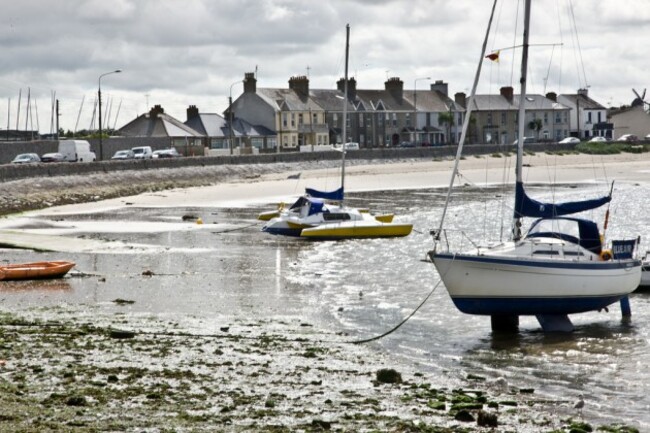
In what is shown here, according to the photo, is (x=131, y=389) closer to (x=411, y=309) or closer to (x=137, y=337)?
(x=137, y=337)

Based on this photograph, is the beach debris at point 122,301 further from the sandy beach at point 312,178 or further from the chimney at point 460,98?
the chimney at point 460,98

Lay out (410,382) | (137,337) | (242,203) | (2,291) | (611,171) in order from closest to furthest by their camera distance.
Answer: (410,382), (137,337), (2,291), (242,203), (611,171)

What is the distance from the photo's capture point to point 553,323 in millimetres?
24094

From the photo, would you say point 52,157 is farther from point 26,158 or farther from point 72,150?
point 26,158

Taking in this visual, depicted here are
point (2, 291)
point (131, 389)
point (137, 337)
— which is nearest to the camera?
point (131, 389)

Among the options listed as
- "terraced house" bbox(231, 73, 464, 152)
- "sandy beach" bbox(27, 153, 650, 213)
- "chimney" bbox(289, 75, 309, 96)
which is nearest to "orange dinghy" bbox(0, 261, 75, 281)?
"sandy beach" bbox(27, 153, 650, 213)

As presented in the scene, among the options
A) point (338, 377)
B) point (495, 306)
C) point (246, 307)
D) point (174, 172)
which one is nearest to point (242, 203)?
point (174, 172)

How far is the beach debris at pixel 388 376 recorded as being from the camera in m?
18.3

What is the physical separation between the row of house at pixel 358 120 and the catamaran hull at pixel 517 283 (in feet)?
261

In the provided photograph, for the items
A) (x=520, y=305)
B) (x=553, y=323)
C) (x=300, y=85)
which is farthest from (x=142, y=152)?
(x=520, y=305)

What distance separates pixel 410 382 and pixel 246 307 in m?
8.85

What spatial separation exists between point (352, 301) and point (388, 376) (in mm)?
9800

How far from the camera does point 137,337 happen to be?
22.0 metres

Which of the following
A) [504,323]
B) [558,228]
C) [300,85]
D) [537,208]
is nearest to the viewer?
[504,323]
